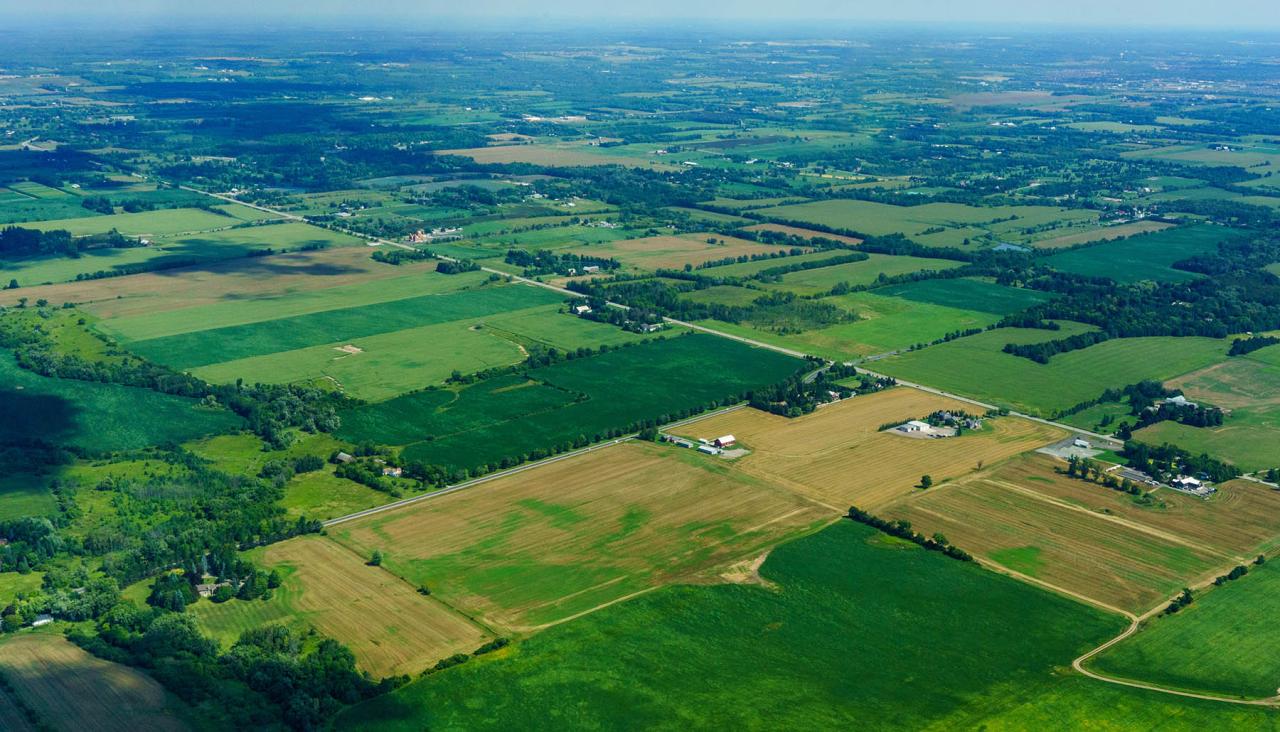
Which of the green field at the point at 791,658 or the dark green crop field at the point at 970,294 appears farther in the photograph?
the dark green crop field at the point at 970,294

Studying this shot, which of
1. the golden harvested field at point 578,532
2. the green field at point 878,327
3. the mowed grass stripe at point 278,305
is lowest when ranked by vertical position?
the golden harvested field at point 578,532

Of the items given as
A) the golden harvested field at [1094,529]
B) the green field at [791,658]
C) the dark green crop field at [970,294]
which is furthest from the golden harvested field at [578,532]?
the dark green crop field at [970,294]

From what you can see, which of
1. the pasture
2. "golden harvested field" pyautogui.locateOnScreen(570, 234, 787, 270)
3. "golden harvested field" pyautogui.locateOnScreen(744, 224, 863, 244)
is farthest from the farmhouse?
"golden harvested field" pyautogui.locateOnScreen(744, 224, 863, 244)

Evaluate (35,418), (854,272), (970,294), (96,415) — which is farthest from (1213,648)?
(854,272)

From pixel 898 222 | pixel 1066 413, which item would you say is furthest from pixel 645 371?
pixel 898 222

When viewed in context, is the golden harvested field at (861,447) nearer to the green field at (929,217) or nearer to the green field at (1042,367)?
the green field at (1042,367)

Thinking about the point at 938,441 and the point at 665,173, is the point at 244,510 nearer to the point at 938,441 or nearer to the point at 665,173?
the point at 938,441

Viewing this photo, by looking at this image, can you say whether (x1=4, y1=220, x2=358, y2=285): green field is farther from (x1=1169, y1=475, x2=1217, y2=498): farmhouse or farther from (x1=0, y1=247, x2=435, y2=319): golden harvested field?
(x1=1169, y1=475, x2=1217, y2=498): farmhouse
